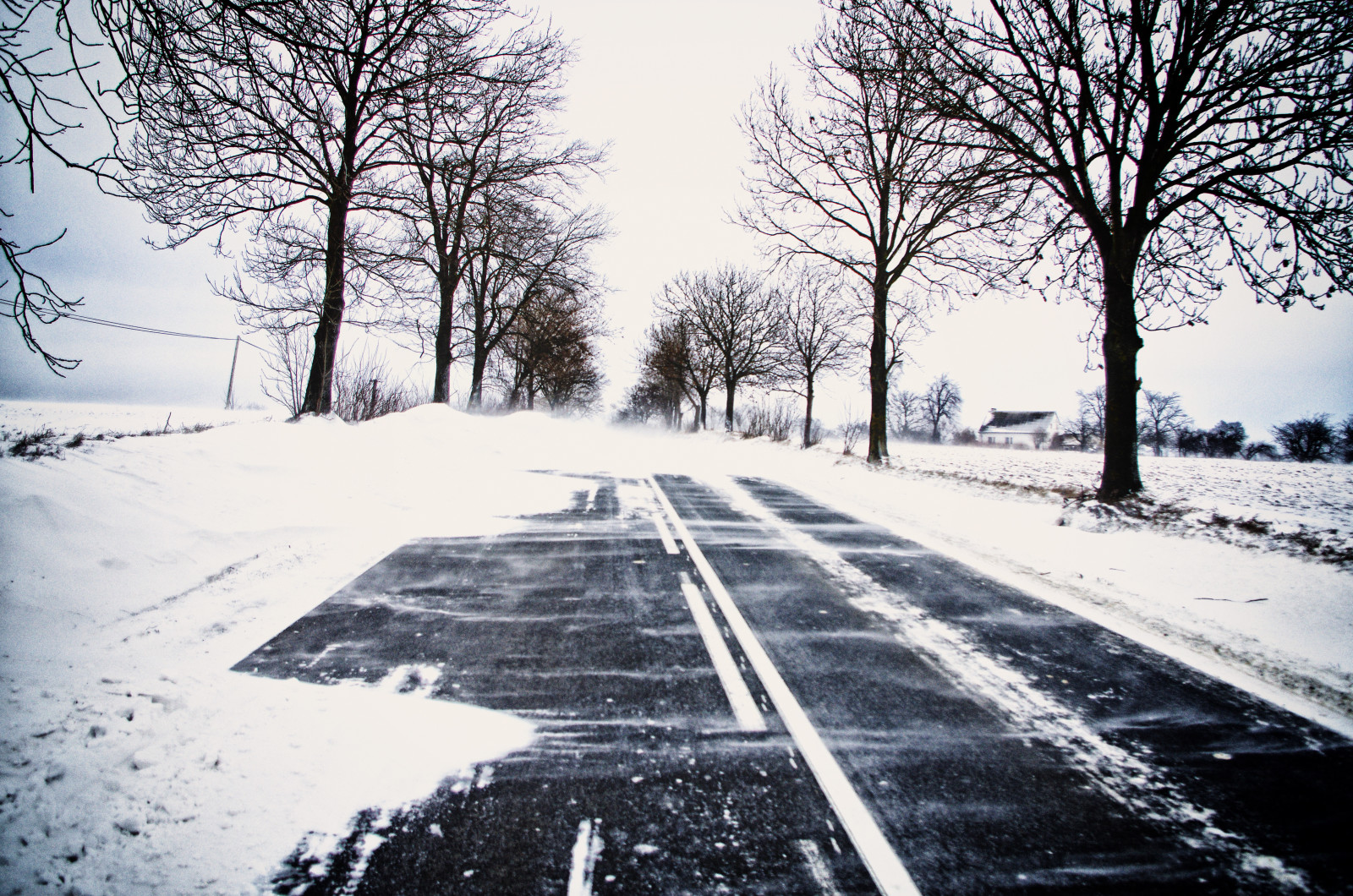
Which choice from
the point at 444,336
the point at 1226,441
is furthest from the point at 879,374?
the point at 1226,441

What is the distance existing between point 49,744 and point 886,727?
11.7ft

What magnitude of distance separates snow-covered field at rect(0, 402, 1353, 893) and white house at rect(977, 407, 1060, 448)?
271ft

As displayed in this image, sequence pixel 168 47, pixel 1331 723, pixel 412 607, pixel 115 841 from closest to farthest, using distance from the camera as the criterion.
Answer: pixel 115 841, pixel 1331 723, pixel 168 47, pixel 412 607

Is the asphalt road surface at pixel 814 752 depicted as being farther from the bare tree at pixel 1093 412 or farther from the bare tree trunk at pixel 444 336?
the bare tree at pixel 1093 412

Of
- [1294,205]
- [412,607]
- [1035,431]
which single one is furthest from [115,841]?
[1035,431]

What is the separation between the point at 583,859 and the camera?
179 centimetres

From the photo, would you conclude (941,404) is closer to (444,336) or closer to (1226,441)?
(1226,441)

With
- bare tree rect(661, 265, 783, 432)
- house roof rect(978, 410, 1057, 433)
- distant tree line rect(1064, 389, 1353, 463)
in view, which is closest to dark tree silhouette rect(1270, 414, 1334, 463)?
distant tree line rect(1064, 389, 1353, 463)

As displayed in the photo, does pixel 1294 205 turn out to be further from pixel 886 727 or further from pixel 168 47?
pixel 168 47

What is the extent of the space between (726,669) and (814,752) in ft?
2.74

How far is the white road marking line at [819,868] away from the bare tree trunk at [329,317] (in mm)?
12551

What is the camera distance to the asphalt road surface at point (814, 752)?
1.79 meters

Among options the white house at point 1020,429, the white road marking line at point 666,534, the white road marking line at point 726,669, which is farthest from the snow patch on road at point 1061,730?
the white house at point 1020,429

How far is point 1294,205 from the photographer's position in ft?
23.7
